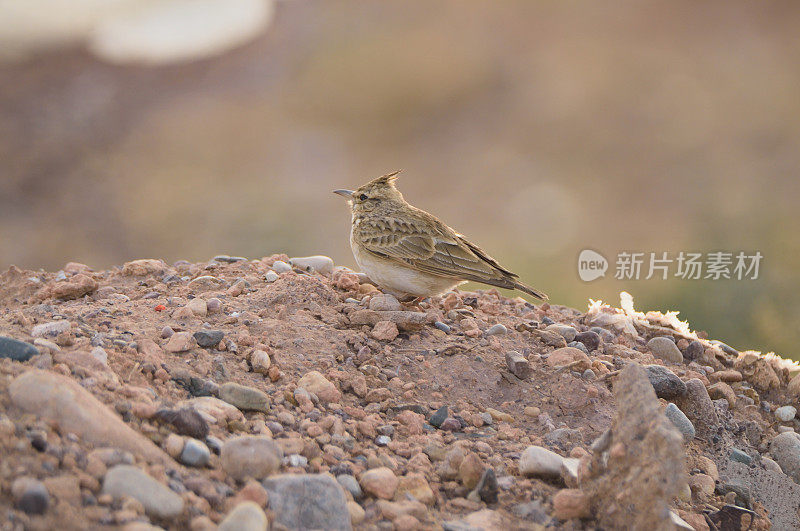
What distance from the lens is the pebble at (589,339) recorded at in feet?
20.7

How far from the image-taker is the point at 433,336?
591 cm

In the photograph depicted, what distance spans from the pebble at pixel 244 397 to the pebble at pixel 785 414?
14.7ft

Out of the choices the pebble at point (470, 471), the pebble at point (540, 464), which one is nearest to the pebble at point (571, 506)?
the pebble at point (540, 464)

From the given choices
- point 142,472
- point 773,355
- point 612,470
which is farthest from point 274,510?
point 773,355

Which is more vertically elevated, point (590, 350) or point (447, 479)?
point (590, 350)

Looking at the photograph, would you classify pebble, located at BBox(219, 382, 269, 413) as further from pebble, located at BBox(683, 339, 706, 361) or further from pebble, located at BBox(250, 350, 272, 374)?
pebble, located at BBox(683, 339, 706, 361)

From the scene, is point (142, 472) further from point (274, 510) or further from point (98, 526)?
point (274, 510)

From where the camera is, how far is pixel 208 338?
509 centimetres

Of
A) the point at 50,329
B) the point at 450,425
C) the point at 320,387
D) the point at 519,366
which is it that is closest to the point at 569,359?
the point at 519,366

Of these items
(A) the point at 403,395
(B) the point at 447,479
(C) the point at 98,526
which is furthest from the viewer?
(A) the point at 403,395

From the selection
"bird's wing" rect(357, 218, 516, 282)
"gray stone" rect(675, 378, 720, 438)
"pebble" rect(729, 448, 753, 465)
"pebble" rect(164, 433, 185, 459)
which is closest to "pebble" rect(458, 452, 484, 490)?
"pebble" rect(164, 433, 185, 459)

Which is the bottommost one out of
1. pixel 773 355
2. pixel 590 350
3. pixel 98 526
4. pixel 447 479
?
pixel 98 526

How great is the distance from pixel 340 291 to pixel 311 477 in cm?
320

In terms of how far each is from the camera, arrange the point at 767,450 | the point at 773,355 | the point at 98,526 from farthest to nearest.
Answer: the point at 773,355, the point at 767,450, the point at 98,526
